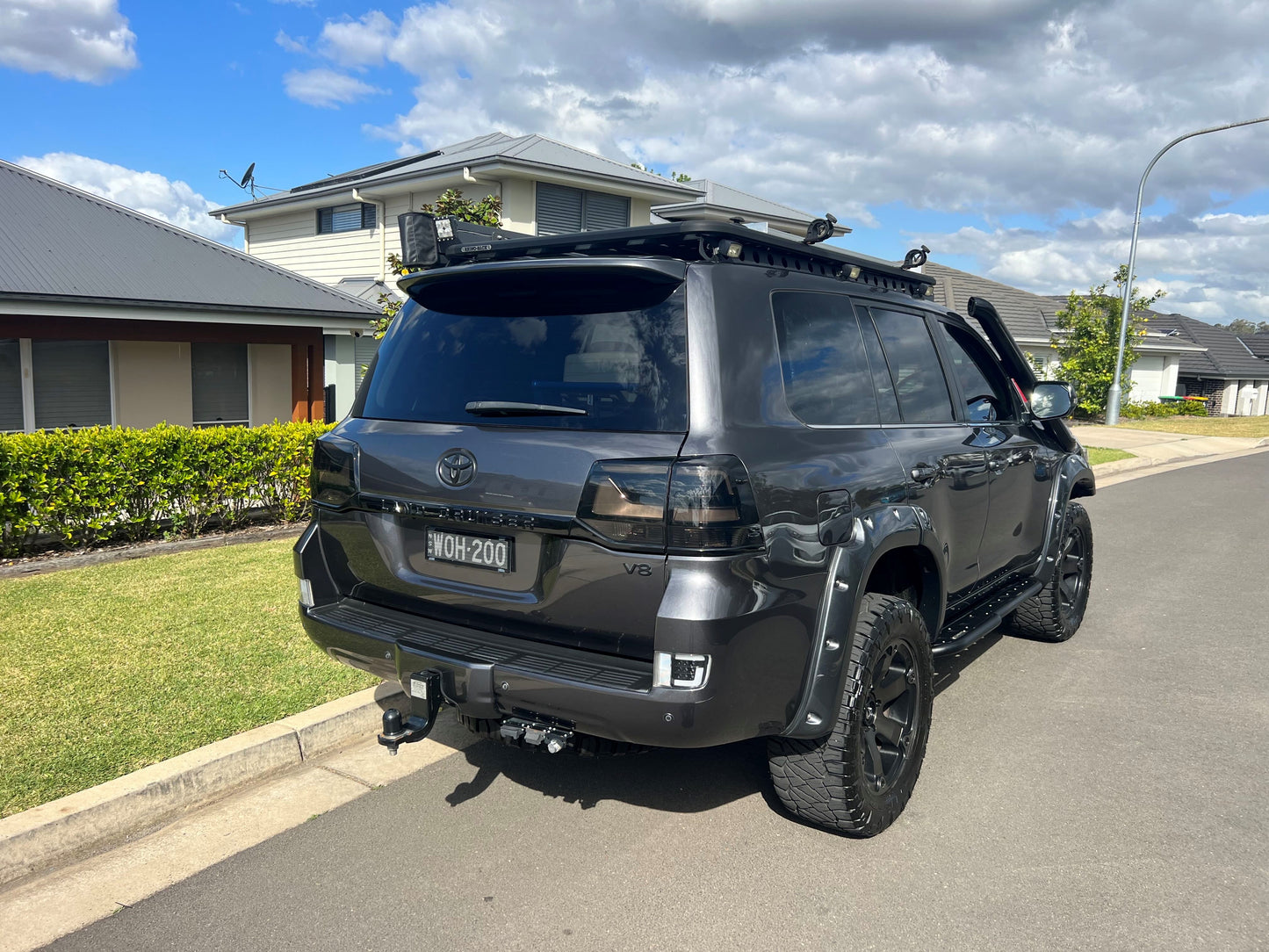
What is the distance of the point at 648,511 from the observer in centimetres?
277

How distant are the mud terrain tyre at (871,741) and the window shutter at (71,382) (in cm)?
1254

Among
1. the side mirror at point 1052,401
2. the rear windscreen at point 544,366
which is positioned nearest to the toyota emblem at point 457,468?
the rear windscreen at point 544,366

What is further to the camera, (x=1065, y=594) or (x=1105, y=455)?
(x=1105, y=455)

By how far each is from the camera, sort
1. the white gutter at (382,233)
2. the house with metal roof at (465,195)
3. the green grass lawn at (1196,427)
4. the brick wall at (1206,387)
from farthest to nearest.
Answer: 1. the brick wall at (1206,387)
2. the green grass lawn at (1196,427)
3. the white gutter at (382,233)
4. the house with metal roof at (465,195)

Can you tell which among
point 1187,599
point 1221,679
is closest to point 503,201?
point 1187,599

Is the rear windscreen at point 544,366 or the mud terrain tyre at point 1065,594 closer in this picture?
the rear windscreen at point 544,366

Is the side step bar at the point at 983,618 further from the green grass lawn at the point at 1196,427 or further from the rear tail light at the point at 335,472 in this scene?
the green grass lawn at the point at 1196,427

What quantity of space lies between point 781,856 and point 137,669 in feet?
10.9

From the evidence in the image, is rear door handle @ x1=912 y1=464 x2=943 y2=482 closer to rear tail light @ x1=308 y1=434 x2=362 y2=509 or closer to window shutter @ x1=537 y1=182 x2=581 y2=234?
rear tail light @ x1=308 y1=434 x2=362 y2=509

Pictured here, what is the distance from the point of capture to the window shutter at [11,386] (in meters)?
12.2

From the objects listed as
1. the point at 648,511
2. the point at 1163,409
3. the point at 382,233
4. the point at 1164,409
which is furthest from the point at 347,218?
the point at 1164,409

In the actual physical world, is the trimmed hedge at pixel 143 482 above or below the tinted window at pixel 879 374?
below

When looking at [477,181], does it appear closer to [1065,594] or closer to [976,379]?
[1065,594]

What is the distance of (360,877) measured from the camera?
315cm
